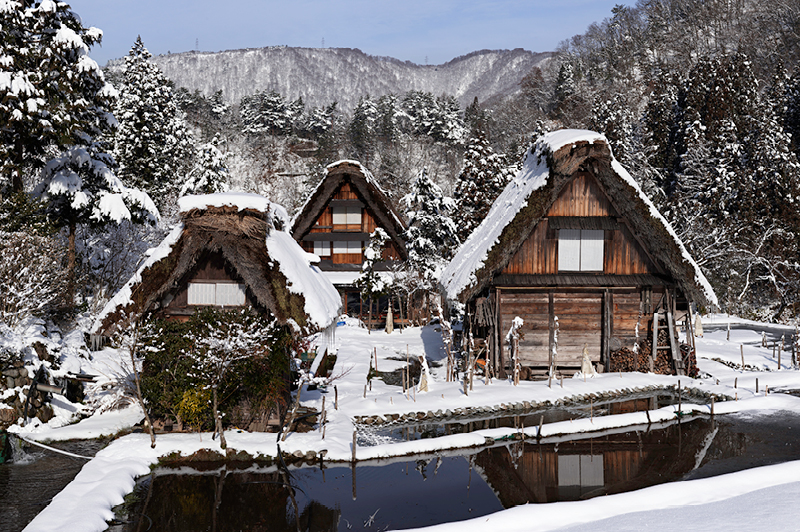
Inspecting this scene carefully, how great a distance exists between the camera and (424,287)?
3127 cm

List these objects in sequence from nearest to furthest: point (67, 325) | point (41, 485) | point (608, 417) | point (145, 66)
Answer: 1. point (41, 485)
2. point (608, 417)
3. point (67, 325)
4. point (145, 66)

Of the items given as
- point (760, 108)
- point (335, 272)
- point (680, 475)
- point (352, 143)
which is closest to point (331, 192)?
point (335, 272)

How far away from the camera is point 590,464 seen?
12.1 m

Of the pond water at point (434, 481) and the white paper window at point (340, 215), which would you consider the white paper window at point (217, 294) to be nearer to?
the pond water at point (434, 481)

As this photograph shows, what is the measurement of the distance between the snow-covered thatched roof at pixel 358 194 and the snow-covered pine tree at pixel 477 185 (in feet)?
16.2

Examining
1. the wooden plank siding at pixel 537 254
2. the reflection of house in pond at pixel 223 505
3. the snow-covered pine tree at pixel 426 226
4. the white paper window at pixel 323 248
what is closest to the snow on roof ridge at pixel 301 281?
the reflection of house in pond at pixel 223 505

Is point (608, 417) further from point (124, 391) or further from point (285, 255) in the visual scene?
point (124, 391)

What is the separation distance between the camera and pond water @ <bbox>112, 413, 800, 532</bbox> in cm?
948

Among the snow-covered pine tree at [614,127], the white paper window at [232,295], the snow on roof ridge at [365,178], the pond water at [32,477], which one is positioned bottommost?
the pond water at [32,477]

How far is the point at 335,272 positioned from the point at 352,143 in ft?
142

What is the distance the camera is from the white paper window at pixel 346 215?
34719mm

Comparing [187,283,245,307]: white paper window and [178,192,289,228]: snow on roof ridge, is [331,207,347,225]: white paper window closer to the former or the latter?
[187,283,245,307]: white paper window

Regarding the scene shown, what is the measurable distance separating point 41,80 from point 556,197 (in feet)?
58.2

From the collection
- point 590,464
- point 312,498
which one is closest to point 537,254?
point 590,464
